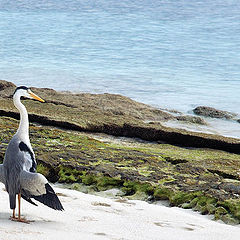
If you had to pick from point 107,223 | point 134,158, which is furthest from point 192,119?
point 107,223

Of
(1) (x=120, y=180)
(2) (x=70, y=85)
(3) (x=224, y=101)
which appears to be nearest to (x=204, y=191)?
(1) (x=120, y=180)

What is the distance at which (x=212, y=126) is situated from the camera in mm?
19875

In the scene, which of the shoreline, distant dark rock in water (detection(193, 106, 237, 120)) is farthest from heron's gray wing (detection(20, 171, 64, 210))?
distant dark rock in water (detection(193, 106, 237, 120))

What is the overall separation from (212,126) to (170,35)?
2776 centimetres

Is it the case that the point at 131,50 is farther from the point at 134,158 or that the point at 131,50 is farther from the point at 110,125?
the point at 134,158

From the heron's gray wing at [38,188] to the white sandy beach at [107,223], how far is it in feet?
1.00

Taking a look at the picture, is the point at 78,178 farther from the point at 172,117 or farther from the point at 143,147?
the point at 172,117

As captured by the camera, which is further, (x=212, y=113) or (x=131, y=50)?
(x=131, y=50)

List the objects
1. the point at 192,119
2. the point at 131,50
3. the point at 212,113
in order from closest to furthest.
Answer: the point at 192,119
the point at 212,113
the point at 131,50

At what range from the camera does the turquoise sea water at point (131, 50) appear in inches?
→ 1129

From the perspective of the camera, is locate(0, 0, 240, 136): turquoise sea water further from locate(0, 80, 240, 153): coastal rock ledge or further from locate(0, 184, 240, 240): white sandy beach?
locate(0, 184, 240, 240): white sandy beach

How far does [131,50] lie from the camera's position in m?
40.0

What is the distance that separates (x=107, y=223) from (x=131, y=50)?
3366 cm

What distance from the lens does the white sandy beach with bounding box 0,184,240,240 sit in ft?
20.7
